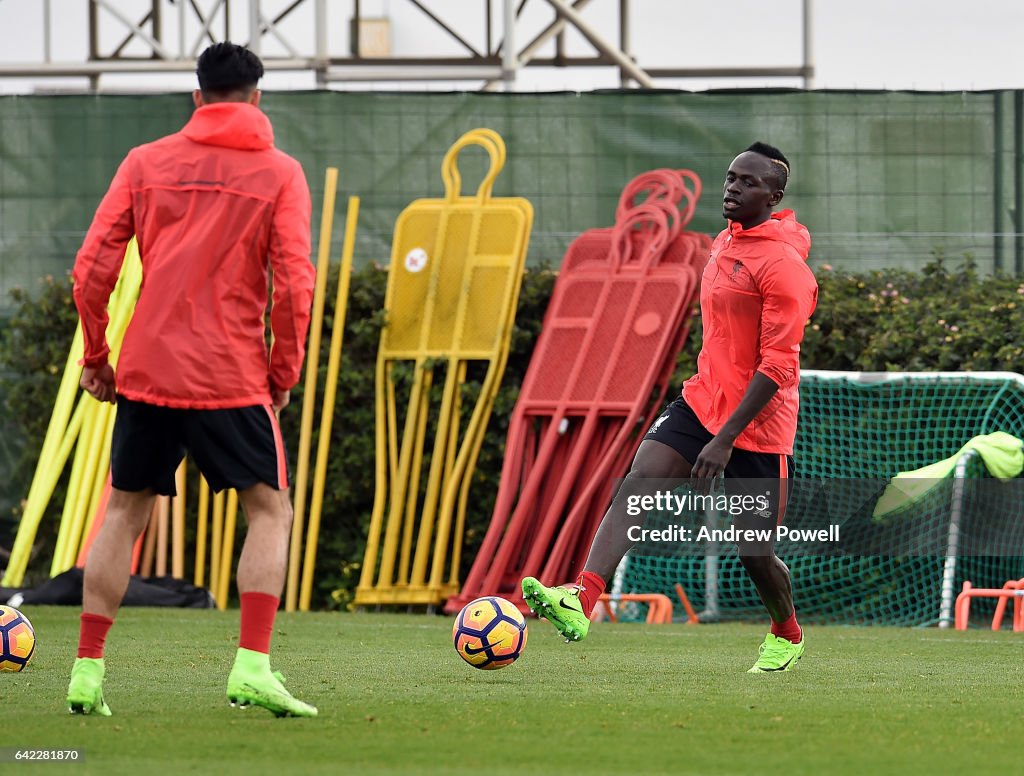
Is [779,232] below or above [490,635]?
above

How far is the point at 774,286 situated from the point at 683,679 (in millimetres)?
1313

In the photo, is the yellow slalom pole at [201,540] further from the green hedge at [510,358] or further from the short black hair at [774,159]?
the short black hair at [774,159]

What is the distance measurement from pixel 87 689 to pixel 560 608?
1659mm

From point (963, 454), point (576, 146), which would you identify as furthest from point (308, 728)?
point (576, 146)

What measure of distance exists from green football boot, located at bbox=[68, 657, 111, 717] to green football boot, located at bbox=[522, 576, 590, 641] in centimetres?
150

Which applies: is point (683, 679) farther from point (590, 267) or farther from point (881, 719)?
point (590, 267)

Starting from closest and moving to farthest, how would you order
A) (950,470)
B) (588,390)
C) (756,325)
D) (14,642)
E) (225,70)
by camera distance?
(225,70)
(14,642)
(756,325)
(950,470)
(588,390)

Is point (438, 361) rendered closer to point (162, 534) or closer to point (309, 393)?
point (309, 393)

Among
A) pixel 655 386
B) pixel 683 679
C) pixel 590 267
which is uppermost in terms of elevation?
pixel 590 267

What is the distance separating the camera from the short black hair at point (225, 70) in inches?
187

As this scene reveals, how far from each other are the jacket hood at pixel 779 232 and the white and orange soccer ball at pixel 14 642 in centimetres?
269

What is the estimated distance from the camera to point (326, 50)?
13.5 meters

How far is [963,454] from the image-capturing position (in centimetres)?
970

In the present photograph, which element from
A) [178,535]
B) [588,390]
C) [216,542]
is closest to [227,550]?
[216,542]
